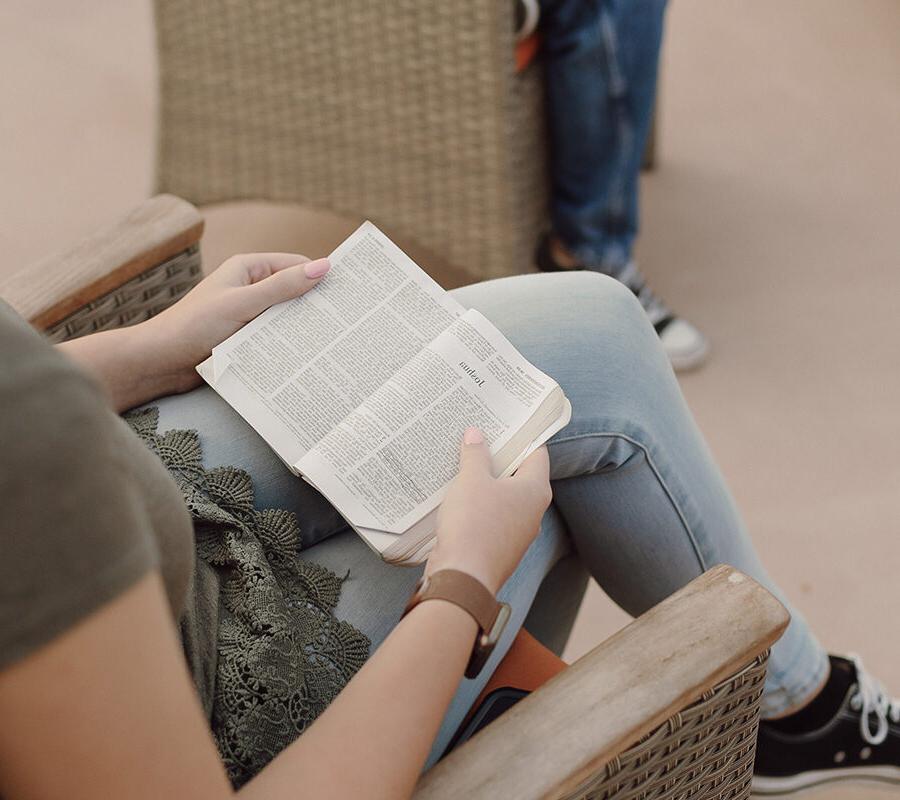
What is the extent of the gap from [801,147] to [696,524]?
4.33ft

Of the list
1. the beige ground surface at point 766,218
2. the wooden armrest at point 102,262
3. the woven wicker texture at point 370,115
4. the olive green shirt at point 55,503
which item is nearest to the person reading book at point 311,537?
the olive green shirt at point 55,503

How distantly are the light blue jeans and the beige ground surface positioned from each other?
1.40 feet

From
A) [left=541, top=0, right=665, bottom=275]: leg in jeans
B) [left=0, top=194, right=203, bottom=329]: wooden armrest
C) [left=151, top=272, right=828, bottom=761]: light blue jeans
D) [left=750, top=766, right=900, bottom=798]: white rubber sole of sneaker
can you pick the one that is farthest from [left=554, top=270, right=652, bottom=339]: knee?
[left=541, top=0, right=665, bottom=275]: leg in jeans

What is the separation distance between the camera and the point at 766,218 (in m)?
1.88

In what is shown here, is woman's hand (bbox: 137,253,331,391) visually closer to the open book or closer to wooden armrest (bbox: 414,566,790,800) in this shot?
the open book

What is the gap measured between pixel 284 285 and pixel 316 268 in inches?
1.1

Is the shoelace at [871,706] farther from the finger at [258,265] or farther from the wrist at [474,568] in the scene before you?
the finger at [258,265]

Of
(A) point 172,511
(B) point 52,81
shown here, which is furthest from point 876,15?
(A) point 172,511

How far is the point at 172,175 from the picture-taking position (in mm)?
1754

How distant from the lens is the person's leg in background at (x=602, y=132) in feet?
4.94

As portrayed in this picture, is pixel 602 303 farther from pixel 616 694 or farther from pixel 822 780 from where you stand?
pixel 822 780

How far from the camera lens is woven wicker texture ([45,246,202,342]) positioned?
948mm

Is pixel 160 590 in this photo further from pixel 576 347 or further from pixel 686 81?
pixel 686 81

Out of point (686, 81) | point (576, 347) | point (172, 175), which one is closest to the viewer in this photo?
A: point (576, 347)
